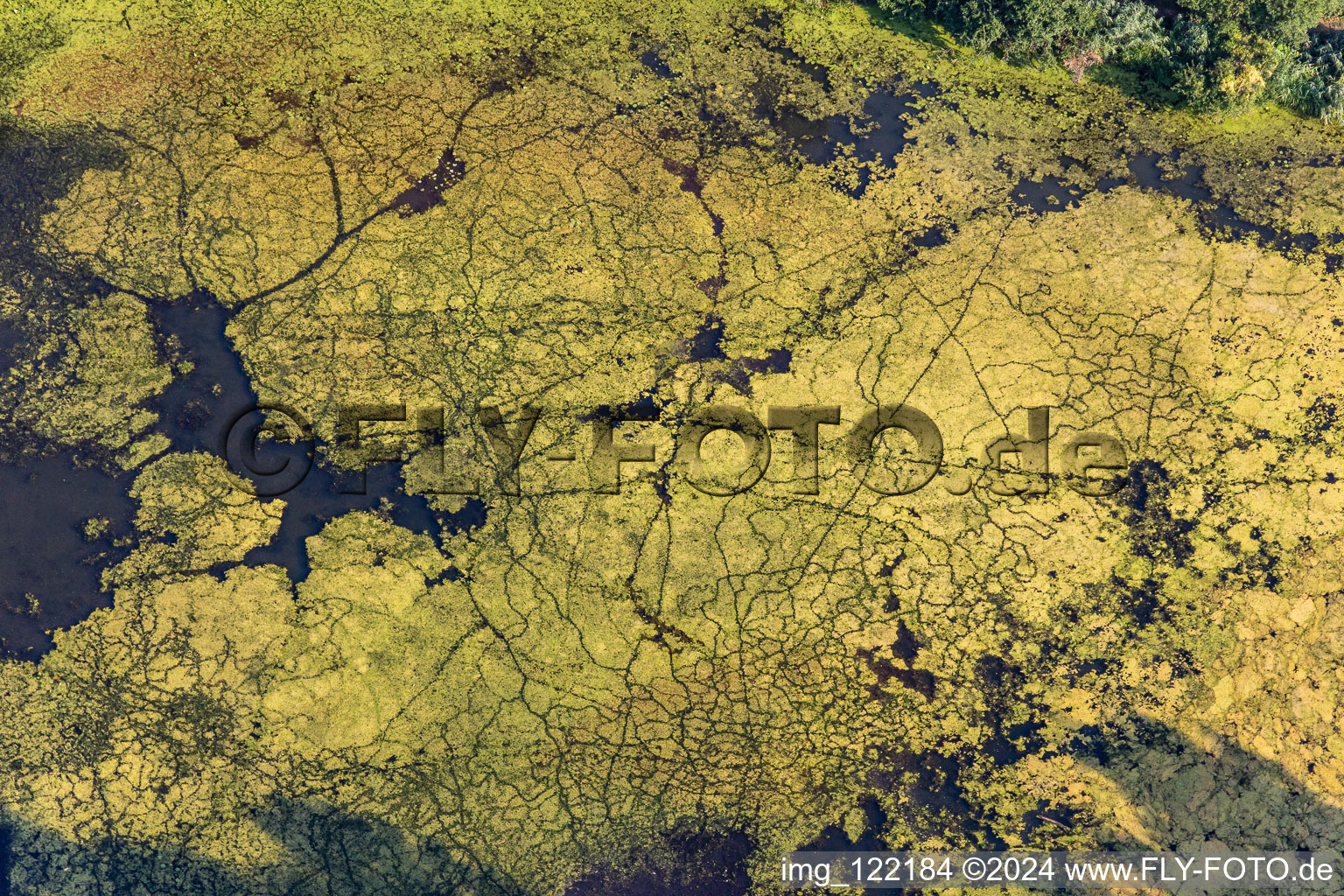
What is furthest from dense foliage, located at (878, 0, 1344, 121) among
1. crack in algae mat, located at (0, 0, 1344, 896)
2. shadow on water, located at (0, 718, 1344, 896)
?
shadow on water, located at (0, 718, 1344, 896)

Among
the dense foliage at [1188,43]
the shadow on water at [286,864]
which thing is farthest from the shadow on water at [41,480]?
the dense foliage at [1188,43]

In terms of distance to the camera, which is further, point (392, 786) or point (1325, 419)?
point (1325, 419)

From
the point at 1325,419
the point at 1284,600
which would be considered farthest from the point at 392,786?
the point at 1325,419

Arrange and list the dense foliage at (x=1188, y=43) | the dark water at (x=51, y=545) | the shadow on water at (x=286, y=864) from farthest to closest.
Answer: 1. the dense foliage at (x=1188, y=43)
2. the dark water at (x=51, y=545)
3. the shadow on water at (x=286, y=864)

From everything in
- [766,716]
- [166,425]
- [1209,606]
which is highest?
[166,425]

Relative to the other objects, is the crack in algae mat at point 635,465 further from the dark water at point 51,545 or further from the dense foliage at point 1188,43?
the dense foliage at point 1188,43

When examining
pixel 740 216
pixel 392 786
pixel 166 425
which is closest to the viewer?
pixel 392 786

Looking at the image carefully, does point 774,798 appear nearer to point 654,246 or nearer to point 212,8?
point 654,246
